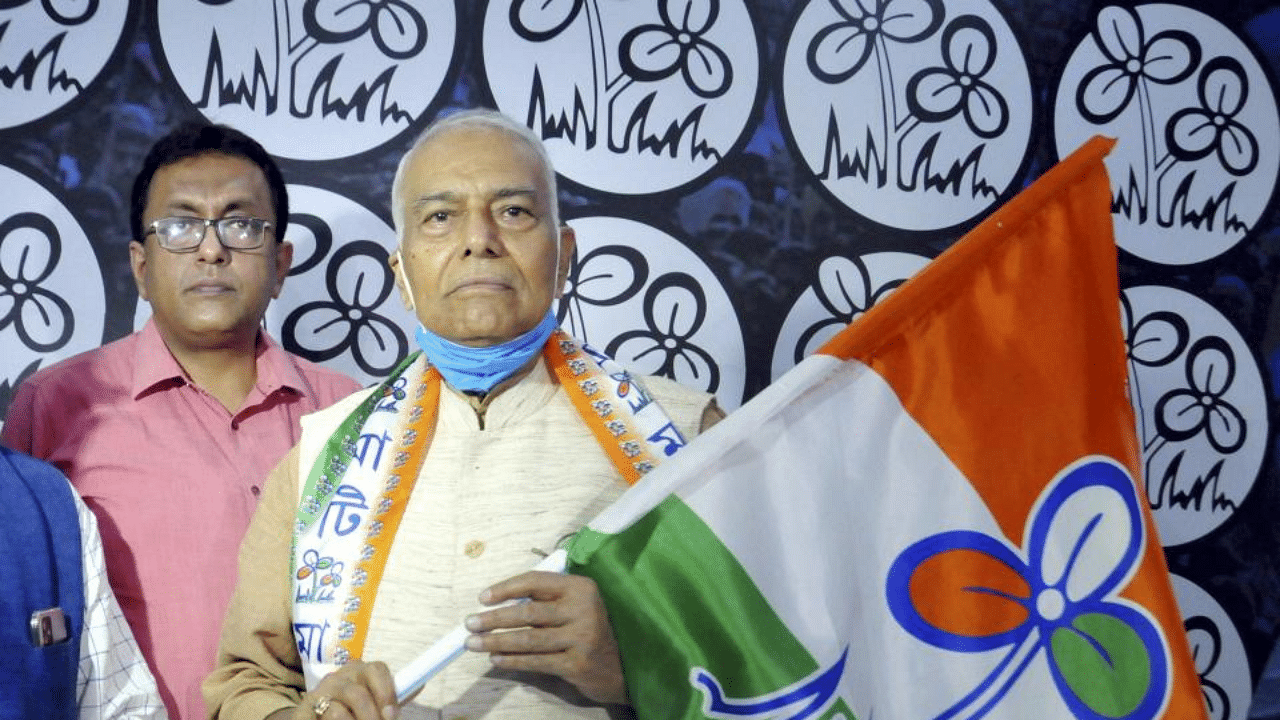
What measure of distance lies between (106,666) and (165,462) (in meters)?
0.64

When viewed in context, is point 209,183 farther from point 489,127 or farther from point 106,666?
point 106,666

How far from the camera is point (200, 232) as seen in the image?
8.61 ft

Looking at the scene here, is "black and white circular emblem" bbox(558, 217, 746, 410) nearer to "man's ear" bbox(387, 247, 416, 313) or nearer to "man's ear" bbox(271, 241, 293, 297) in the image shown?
"man's ear" bbox(271, 241, 293, 297)

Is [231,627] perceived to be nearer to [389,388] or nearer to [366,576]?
[366,576]

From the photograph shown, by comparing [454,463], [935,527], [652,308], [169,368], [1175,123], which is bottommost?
[935,527]

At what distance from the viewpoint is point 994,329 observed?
1.80m

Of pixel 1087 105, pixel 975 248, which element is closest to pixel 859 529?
pixel 975 248

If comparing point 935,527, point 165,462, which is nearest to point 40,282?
point 165,462

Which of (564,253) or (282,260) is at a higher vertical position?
(282,260)

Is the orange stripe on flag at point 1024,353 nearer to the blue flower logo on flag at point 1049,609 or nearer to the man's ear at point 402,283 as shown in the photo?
the blue flower logo on flag at point 1049,609

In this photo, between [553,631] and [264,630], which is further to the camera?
[264,630]

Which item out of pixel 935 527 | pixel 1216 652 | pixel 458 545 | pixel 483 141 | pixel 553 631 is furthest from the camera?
pixel 1216 652

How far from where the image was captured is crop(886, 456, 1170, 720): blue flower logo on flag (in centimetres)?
173

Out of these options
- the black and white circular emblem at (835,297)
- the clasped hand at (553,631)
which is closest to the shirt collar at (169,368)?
the black and white circular emblem at (835,297)
